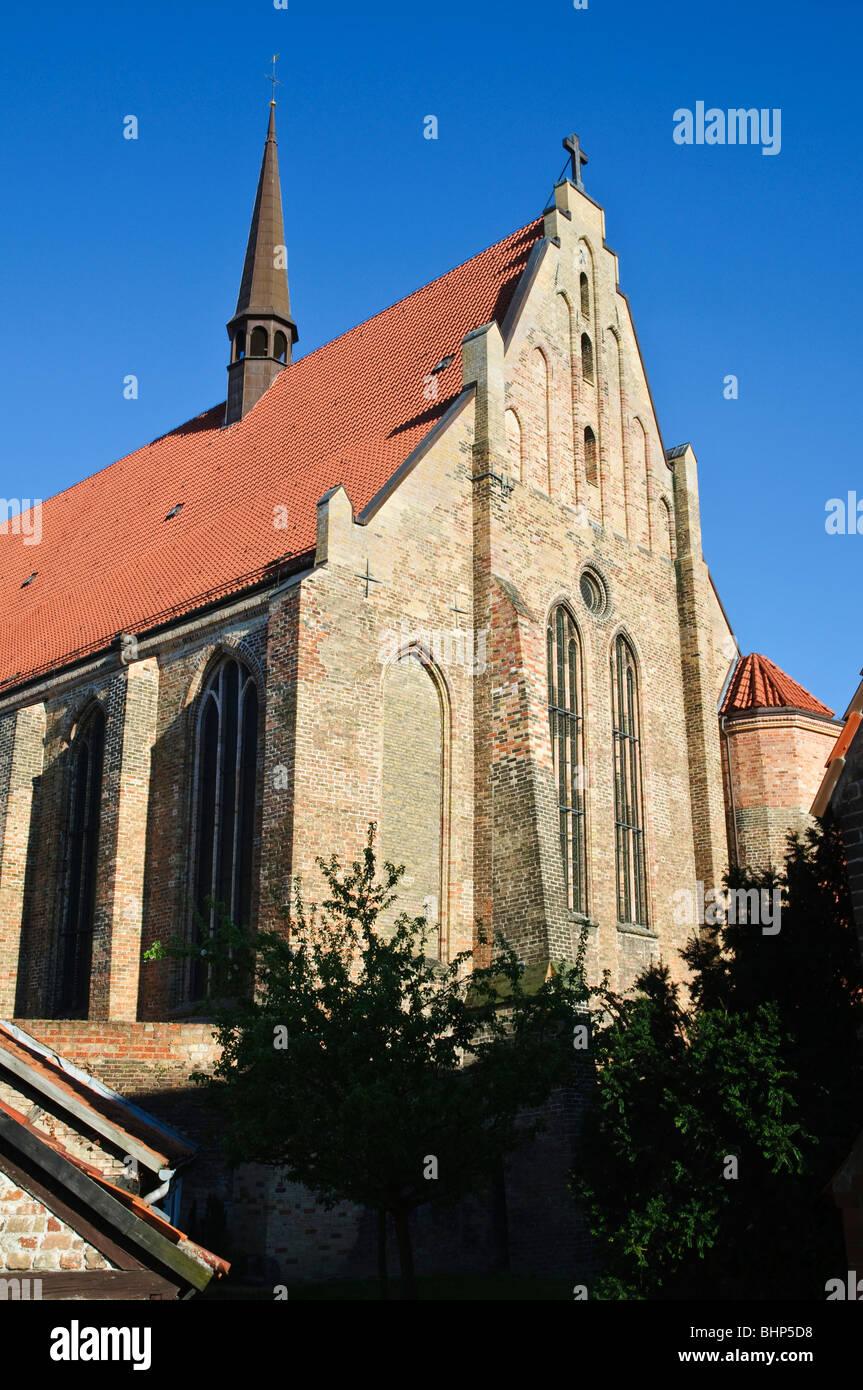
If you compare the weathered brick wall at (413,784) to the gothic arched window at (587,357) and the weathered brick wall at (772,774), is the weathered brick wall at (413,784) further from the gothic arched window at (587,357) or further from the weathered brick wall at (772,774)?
the gothic arched window at (587,357)

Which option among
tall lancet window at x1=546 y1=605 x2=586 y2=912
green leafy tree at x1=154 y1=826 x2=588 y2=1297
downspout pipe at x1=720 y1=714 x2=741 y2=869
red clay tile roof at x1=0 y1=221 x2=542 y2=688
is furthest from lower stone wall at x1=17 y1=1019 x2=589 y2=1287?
downspout pipe at x1=720 y1=714 x2=741 y2=869

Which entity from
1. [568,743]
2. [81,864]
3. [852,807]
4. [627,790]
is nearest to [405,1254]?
[852,807]

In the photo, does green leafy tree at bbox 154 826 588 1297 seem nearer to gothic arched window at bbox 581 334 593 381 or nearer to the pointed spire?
gothic arched window at bbox 581 334 593 381

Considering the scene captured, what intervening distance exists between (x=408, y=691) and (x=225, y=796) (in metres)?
3.40

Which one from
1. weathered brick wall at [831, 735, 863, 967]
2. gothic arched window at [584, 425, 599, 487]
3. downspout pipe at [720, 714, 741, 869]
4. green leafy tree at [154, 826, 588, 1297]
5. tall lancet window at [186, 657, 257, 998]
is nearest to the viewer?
weathered brick wall at [831, 735, 863, 967]

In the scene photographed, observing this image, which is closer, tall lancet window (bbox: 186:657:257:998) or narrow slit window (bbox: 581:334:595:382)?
tall lancet window (bbox: 186:657:257:998)

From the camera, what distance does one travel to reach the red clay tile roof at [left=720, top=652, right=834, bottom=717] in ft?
78.2

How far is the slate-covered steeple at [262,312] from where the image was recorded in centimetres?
2938

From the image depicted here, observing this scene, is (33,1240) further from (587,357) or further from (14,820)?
(587,357)

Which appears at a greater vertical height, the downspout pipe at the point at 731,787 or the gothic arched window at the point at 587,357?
the gothic arched window at the point at 587,357

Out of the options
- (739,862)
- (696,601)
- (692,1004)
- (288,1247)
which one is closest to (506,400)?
(696,601)

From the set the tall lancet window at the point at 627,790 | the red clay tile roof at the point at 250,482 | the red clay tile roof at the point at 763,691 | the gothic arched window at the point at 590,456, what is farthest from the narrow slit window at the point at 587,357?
the red clay tile roof at the point at 763,691

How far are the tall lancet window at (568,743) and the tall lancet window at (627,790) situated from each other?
1.05 metres

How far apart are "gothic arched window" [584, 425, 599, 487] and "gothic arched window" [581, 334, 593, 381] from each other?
41.7 inches
